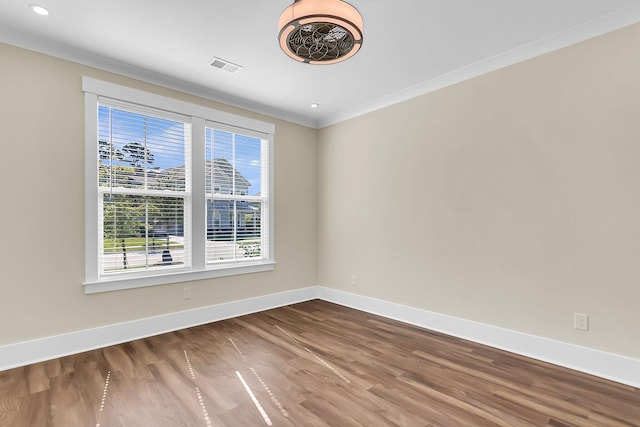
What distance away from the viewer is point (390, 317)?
12.7 feet

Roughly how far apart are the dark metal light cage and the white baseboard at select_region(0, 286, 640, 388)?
282 cm

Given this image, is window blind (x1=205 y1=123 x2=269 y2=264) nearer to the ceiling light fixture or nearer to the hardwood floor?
the hardwood floor

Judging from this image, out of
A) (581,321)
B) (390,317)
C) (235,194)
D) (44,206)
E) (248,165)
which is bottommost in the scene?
(390,317)

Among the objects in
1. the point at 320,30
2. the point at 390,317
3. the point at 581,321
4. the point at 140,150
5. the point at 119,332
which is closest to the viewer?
the point at 320,30

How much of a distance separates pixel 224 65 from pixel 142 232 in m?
1.92

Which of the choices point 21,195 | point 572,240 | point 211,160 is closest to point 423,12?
point 572,240

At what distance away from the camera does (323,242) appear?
15.9 ft

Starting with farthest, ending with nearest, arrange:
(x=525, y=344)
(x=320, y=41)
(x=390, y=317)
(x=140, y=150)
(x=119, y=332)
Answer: (x=390, y=317), (x=140, y=150), (x=119, y=332), (x=525, y=344), (x=320, y=41)

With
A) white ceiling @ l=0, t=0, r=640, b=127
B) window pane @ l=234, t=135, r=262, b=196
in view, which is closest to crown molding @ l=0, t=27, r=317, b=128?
white ceiling @ l=0, t=0, r=640, b=127

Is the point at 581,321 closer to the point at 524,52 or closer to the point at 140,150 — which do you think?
the point at 524,52

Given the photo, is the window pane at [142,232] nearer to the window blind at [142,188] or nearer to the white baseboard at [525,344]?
the window blind at [142,188]

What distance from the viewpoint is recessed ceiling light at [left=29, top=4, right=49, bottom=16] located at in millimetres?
2252

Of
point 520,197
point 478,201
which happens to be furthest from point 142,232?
point 520,197

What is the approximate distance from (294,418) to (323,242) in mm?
3048
